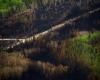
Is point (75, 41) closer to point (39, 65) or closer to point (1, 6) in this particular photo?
point (39, 65)

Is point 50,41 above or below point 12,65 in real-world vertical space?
above

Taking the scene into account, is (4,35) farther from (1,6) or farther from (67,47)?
(67,47)

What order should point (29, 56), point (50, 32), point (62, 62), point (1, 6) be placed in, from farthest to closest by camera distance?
point (1, 6)
point (50, 32)
point (29, 56)
point (62, 62)

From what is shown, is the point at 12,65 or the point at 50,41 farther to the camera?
the point at 50,41

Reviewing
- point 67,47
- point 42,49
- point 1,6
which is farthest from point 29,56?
point 1,6

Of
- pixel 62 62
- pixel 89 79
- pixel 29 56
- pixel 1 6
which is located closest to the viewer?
pixel 89 79

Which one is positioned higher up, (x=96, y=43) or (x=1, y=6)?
(x=1, y=6)

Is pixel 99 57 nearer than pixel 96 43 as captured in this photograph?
Yes
